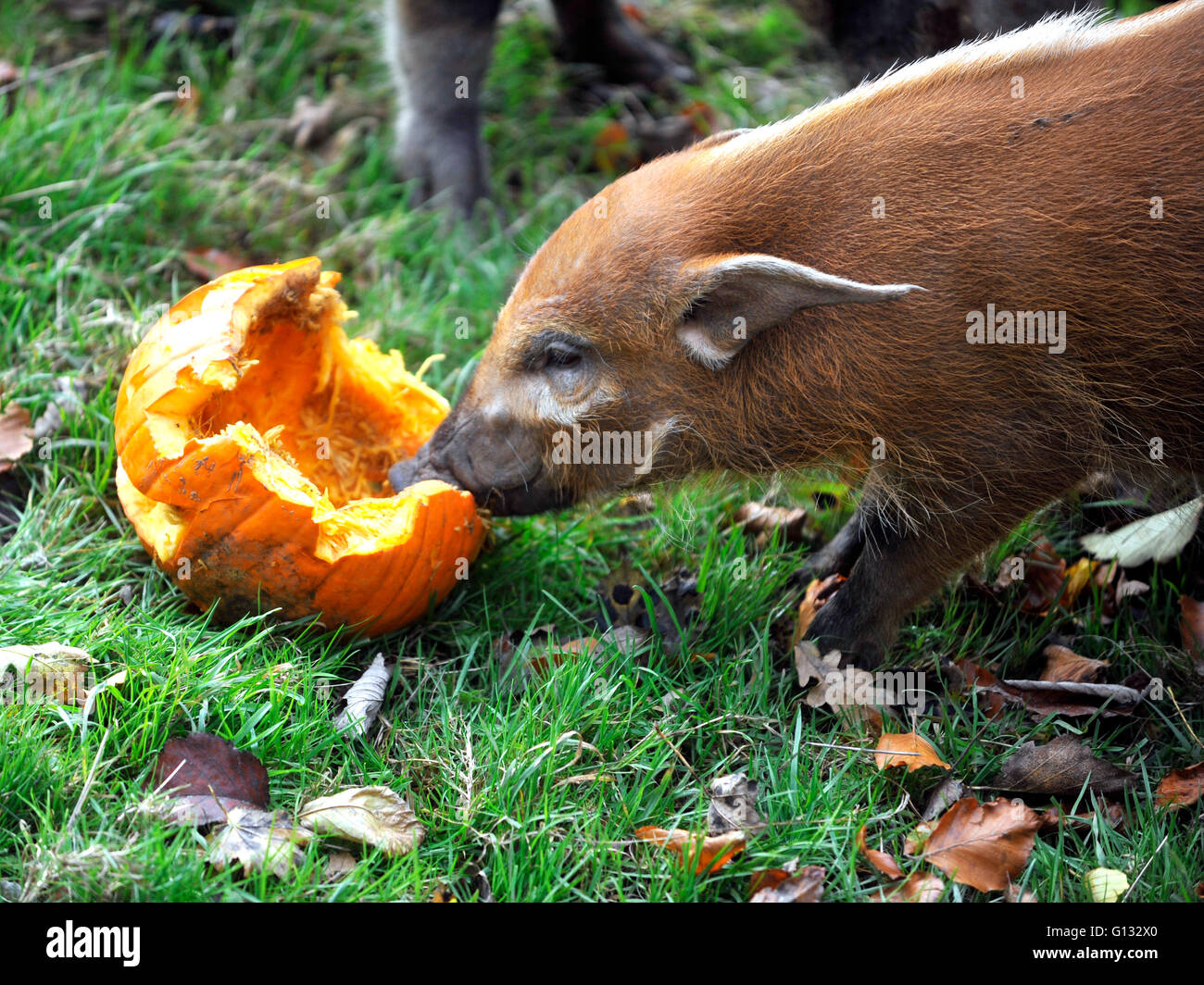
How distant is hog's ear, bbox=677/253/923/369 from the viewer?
3.13 meters

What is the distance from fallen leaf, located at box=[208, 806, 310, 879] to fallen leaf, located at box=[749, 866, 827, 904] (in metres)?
1.08

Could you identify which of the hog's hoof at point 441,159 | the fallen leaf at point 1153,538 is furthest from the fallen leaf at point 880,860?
the hog's hoof at point 441,159

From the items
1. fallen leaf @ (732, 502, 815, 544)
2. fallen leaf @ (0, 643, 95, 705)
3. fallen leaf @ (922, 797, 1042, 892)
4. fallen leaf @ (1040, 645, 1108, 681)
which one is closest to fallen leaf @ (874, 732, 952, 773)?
fallen leaf @ (922, 797, 1042, 892)

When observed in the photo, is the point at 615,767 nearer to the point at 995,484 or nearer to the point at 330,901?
the point at 330,901

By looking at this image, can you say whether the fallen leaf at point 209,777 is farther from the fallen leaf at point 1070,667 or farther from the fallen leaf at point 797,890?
the fallen leaf at point 1070,667

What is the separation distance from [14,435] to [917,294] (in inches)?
115

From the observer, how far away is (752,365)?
3.46 metres

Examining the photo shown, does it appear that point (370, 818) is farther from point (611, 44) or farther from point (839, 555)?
point (611, 44)

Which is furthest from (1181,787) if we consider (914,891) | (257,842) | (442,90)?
(442,90)

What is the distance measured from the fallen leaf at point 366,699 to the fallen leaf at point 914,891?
1399 mm

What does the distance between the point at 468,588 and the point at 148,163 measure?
256cm

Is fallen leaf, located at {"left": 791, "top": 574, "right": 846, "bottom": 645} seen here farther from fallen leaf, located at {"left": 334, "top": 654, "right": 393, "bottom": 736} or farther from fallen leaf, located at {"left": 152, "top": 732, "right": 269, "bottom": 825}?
fallen leaf, located at {"left": 152, "top": 732, "right": 269, "bottom": 825}

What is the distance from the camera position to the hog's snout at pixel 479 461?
3693mm

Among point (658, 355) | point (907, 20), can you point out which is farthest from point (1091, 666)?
point (907, 20)
